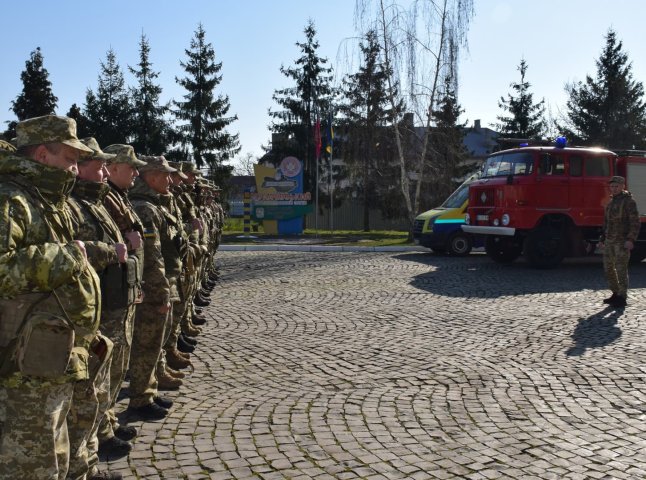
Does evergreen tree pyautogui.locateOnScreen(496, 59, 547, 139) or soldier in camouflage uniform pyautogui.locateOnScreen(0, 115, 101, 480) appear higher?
evergreen tree pyautogui.locateOnScreen(496, 59, 547, 139)

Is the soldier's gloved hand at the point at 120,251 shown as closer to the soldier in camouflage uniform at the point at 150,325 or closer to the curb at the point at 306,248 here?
the soldier in camouflage uniform at the point at 150,325

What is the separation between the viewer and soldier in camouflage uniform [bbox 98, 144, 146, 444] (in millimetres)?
4000

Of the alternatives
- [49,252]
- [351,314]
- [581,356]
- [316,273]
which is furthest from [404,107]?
[49,252]

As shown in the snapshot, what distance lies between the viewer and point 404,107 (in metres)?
26.2

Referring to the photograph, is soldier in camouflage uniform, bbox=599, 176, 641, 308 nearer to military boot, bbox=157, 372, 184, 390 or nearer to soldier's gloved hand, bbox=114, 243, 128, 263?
military boot, bbox=157, 372, 184, 390

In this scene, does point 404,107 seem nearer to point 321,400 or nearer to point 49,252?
point 321,400

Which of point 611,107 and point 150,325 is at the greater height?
point 611,107

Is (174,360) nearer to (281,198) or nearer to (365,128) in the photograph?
(281,198)

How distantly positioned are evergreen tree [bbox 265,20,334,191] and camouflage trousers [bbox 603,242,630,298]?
29434 mm

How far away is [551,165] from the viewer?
14.5m

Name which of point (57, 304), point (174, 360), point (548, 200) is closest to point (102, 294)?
point (57, 304)

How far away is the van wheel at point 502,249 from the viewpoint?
15617 mm

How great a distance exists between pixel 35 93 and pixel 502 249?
89.2ft

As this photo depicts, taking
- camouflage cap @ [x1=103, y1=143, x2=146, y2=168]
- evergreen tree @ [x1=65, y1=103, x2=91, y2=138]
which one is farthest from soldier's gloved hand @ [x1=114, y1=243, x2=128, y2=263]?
evergreen tree @ [x1=65, y1=103, x2=91, y2=138]
